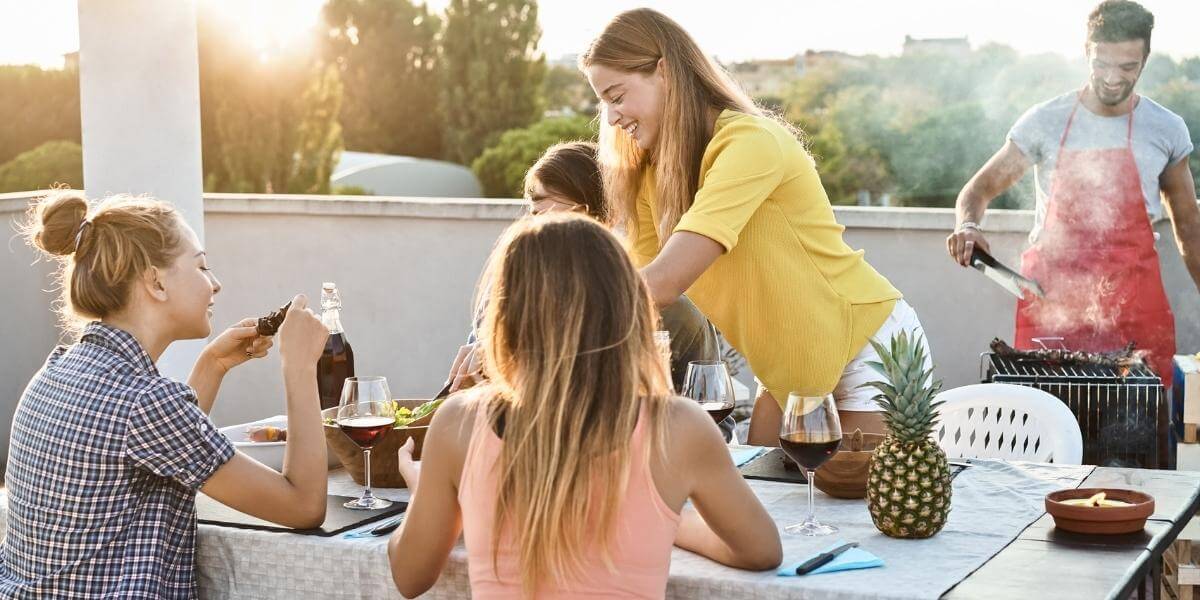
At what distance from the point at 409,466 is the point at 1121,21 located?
9.84ft

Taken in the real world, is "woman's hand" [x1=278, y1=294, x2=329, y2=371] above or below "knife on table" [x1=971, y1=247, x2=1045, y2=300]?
above

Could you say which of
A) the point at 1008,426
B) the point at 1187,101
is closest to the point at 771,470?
the point at 1008,426

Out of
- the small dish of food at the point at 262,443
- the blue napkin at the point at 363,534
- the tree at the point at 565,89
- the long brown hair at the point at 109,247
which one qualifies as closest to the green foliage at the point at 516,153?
the tree at the point at 565,89

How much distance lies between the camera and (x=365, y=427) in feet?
6.19

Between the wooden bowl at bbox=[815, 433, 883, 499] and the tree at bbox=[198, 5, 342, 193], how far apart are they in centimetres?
1188

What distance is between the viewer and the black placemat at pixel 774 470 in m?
2.06

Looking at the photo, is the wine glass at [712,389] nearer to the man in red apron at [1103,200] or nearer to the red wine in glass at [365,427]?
the red wine in glass at [365,427]

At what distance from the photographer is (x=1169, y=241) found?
183 inches

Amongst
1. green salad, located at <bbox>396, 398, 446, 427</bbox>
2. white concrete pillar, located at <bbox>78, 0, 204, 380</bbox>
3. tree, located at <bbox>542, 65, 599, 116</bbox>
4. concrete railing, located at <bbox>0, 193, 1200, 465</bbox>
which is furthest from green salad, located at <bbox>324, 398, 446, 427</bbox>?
tree, located at <bbox>542, 65, 599, 116</bbox>

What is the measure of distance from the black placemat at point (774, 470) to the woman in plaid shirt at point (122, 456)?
2.28 feet

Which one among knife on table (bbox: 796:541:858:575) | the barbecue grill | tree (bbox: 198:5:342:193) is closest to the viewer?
knife on table (bbox: 796:541:858:575)

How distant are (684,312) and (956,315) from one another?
257 centimetres

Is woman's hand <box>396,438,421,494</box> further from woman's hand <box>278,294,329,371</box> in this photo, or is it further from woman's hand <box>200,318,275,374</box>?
woman's hand <box>200,318,275,374</box>

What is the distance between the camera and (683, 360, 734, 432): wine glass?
1.94 metres
